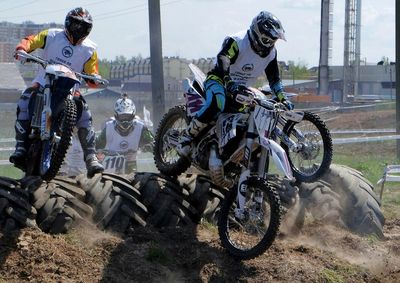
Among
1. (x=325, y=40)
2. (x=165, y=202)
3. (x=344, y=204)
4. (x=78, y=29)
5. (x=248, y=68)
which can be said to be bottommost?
(x=344, y=204)

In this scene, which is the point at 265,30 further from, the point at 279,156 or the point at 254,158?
the point at 279,156

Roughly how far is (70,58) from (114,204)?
216 cm

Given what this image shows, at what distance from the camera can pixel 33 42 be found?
900cm

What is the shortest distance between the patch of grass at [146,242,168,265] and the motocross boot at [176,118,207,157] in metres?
1.85

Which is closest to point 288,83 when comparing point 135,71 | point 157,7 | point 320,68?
point 320,68

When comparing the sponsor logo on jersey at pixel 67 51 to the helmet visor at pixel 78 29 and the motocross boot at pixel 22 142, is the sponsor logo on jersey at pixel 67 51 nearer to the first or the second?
the helmet visor at pixel 78 29

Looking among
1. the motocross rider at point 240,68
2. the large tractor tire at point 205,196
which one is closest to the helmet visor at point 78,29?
the motocross rider at point 240,68

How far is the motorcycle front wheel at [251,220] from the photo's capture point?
7363 mm

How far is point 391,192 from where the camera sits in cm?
1368

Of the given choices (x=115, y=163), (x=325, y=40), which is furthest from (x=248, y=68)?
(x=325, y=40)

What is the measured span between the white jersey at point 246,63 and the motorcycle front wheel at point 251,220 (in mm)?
1635

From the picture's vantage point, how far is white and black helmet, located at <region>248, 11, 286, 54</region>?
837 centimetres

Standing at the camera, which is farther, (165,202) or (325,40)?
(325,40)

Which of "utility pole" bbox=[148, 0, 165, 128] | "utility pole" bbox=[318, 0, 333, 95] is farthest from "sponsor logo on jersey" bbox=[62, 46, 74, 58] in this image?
"utility pole" bbox=[318, 0, 333, 95]
